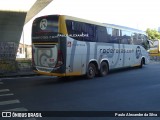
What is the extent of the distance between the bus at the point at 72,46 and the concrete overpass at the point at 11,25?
497 cm

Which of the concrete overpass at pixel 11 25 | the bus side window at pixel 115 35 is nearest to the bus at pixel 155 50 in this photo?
the concrete overpass at pixel 11 25

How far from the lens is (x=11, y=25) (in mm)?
32438

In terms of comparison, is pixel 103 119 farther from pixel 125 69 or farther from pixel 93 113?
pixel 125 69

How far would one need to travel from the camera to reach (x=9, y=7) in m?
25.8

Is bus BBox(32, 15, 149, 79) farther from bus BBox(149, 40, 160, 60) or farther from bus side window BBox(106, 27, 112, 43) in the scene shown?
bus BBox(149, 40, 160, 60)

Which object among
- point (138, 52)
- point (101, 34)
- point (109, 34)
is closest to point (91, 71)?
point (101, 34)

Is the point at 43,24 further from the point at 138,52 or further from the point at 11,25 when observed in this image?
the point at 11,25

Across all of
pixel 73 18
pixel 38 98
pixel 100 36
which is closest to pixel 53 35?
pixel 73 18

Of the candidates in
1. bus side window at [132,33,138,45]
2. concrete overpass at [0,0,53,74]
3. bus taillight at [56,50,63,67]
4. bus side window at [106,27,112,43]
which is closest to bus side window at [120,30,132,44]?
bus side window at [132,33,138,45]

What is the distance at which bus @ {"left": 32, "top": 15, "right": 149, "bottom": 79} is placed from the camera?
15188 millimetres

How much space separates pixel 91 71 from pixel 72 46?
2.33 metres

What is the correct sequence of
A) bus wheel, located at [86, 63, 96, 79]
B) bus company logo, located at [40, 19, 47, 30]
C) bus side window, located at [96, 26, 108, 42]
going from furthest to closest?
bus side window, located at [96, 26, 108, 42] → bus wheel, located at [86, 63, 96, 79] → bus company logo, located at [40, 19, 47, 30]

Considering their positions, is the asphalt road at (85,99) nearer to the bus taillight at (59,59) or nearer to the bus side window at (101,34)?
the bus taillight at (59,59)

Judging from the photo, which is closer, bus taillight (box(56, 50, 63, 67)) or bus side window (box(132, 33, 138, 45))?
bus taillight (box(56, 50, 63, 67))
